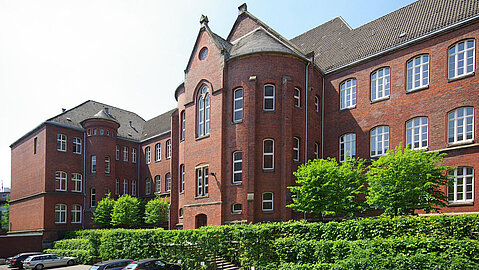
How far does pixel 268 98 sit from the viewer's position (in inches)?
995

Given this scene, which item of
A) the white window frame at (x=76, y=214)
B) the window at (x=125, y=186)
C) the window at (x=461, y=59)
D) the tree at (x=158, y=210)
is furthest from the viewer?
the window at (x=125, y=186)

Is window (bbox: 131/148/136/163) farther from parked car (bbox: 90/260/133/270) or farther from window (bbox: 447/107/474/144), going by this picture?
window (bbox: 447/107/474/144)

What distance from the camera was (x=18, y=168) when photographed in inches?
1786

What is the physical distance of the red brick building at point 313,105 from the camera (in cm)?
2153

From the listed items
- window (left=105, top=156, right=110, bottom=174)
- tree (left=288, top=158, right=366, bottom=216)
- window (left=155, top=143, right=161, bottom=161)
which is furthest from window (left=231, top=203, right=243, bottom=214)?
window (left=105, top=156, right=110, bottom=174)

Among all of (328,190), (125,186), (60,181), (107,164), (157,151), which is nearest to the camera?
(328,190)

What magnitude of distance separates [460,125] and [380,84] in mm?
5957

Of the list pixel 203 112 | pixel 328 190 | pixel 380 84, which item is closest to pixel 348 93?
pixel 380 84

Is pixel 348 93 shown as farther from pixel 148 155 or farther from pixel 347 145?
pixel 148 155

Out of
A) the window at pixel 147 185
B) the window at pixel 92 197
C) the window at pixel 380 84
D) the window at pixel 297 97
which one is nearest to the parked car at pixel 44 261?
the window at pixel 92 197

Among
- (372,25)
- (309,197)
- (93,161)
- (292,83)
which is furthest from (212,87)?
Answer: (93,161)

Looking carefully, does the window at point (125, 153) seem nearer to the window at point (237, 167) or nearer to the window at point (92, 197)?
the window at point (92, 197)

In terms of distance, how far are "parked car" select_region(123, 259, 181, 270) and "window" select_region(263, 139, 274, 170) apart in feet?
27.3

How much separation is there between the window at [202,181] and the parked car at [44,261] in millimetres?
12207
